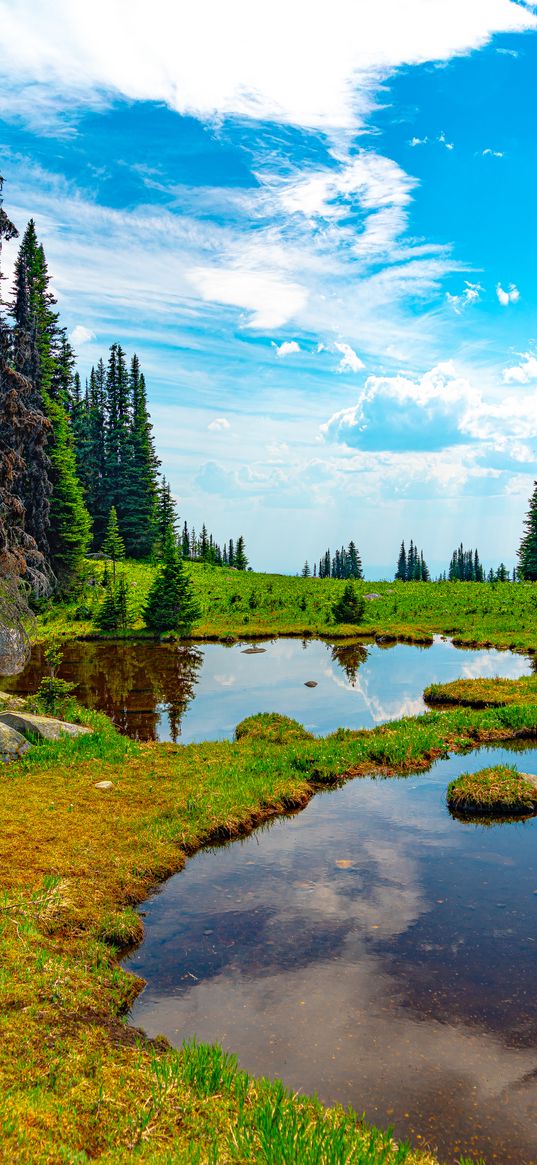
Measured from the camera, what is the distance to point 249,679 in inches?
1136

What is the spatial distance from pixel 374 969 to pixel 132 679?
859 inches

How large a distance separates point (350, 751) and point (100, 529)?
179 feet

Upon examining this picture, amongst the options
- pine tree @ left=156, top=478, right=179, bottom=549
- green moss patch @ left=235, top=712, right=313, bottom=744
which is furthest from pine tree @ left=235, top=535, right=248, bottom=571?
green moss patch @ left=235, top=712, right=313, bottom=744

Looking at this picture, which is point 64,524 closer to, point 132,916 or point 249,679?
point 249,679

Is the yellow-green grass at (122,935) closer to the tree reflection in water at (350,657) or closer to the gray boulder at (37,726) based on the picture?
the gray boulder at (37,726)

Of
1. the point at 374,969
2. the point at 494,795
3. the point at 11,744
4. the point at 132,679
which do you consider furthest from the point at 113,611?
the point at 374,969

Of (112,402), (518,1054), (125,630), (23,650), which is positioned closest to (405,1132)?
(518,1054)

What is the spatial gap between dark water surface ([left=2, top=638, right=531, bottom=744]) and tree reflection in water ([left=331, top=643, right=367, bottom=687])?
2.1 inches

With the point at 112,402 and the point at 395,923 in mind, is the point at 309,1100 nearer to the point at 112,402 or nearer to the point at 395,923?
the point at 395,923

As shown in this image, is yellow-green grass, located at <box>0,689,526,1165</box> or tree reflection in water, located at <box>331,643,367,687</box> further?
tree reflection in water, located at <box>331,643,367,687</box>

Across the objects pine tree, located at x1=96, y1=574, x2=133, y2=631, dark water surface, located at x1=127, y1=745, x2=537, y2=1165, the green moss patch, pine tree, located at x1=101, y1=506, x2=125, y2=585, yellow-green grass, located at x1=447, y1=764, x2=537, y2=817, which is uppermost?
pine tree, located at x1=101, y1=506, x2=125, y2=585

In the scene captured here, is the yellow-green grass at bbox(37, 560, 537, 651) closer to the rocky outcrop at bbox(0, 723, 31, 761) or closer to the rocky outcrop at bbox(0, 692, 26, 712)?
the rocky outcrop at bbox(0, 692, 26, 712)

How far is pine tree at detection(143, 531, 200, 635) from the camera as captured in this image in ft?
131

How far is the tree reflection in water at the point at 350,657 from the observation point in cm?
3020
